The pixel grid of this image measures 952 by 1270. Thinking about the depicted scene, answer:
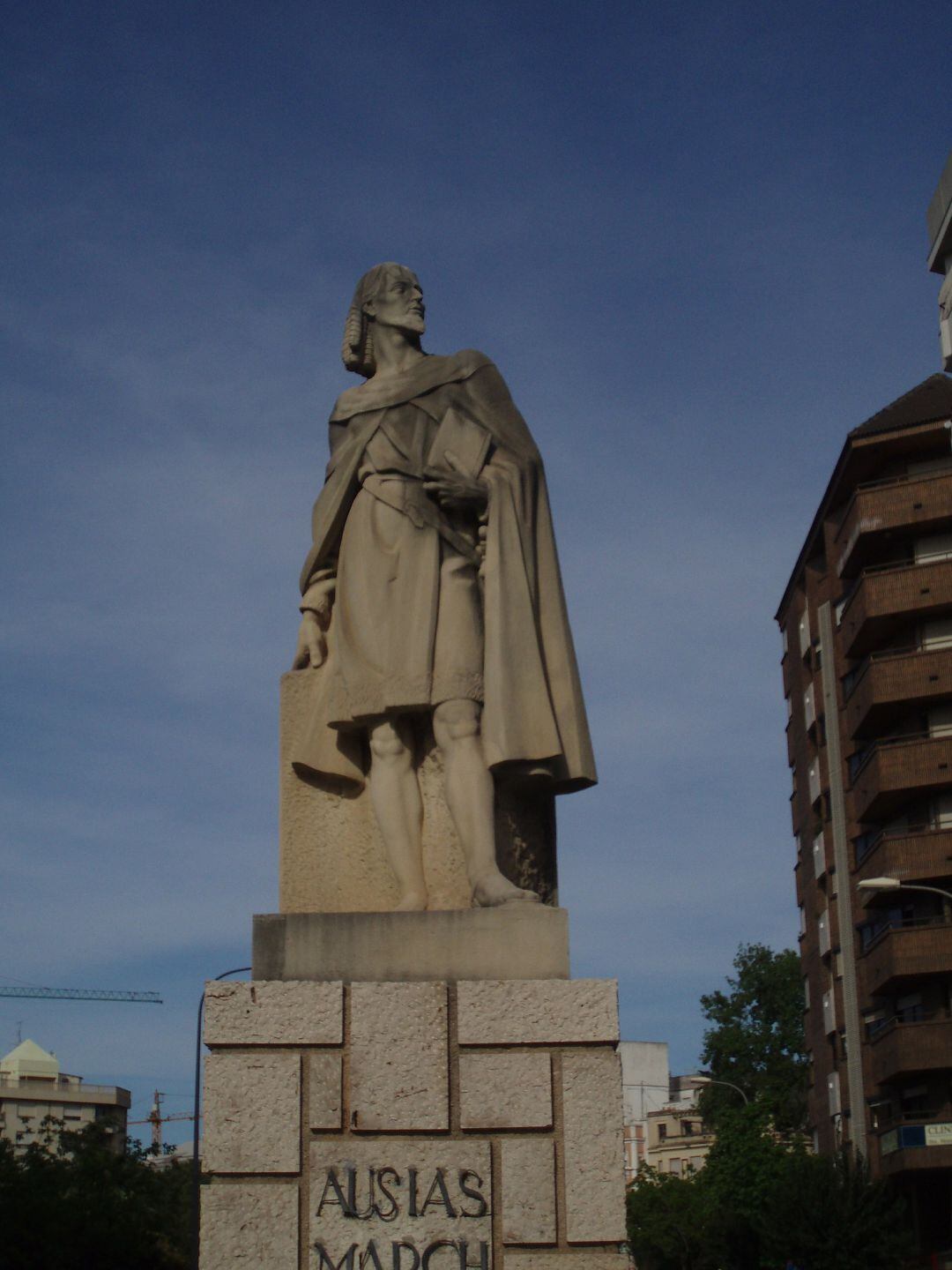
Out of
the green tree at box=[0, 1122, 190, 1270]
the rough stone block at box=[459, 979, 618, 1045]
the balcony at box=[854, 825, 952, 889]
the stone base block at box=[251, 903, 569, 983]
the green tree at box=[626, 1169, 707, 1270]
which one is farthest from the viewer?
the green tree at box=[626, 1169, 707, 1270]

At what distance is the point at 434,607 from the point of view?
27.9 ft

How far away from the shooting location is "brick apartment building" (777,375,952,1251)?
49750 millimetres

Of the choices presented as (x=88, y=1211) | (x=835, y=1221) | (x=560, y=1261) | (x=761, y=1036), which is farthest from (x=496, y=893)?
(x=761, y=1036)

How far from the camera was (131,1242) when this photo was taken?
131 feet

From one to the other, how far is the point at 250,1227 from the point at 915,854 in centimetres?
4482

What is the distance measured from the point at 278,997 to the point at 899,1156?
153 ft

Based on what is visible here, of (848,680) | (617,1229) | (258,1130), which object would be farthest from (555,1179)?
(848,680)

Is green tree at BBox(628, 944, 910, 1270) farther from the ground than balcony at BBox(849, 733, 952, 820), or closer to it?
closer to it

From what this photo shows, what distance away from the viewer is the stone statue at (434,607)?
8.27 metres

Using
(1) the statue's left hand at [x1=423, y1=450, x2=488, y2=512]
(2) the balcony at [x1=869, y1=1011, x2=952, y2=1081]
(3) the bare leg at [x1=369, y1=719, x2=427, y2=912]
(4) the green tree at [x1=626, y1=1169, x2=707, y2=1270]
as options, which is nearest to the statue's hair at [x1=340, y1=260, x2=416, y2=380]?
(1) the statue's left hand at [x1=423, y1=450, x2=488, y2=512]

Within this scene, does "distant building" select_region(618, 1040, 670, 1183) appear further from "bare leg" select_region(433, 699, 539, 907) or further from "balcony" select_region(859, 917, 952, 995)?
"bare leg" select_region(433, 699, 539, 907)

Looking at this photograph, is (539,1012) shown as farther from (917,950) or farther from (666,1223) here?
(666,1223)

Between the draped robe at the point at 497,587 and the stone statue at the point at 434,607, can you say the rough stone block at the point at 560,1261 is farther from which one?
the draped robe at the point at 497,587

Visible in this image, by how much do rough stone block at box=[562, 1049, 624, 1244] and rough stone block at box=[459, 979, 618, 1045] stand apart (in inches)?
3.8
